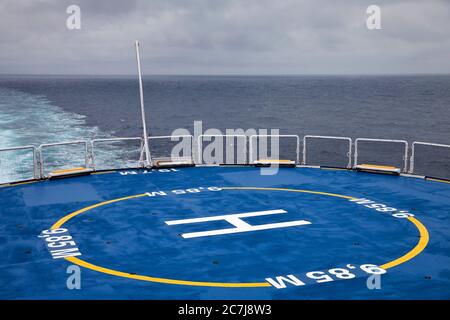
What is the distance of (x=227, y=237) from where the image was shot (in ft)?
44.5

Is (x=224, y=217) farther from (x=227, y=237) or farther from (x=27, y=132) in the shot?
(x=27, y=132)

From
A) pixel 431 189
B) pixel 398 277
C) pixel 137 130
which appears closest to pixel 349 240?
pixel 398 277

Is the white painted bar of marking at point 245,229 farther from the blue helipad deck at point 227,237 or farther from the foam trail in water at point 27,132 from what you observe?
the foam trail in water at point 27,132

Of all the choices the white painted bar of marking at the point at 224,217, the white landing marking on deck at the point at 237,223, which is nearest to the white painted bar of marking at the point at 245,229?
the white landing marking on deck at the point at 237,223

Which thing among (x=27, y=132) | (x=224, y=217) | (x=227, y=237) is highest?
(x=224, y=217)

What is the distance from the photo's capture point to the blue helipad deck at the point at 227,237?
10.5 meters

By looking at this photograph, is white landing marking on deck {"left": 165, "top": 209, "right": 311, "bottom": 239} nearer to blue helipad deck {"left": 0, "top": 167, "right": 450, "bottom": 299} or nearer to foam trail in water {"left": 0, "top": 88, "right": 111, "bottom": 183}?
blue helipad deck {"left": 0, "top": 167, "right": 450, "bottom": 299}

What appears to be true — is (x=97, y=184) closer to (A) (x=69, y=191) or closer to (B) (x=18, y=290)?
(A) (x=69, y=191)

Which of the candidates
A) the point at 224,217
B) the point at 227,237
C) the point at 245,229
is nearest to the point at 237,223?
the point at 245,229

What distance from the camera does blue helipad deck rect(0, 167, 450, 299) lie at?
1047 cm

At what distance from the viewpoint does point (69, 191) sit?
18.7 m

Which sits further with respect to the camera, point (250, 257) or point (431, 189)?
point (431, 189)
